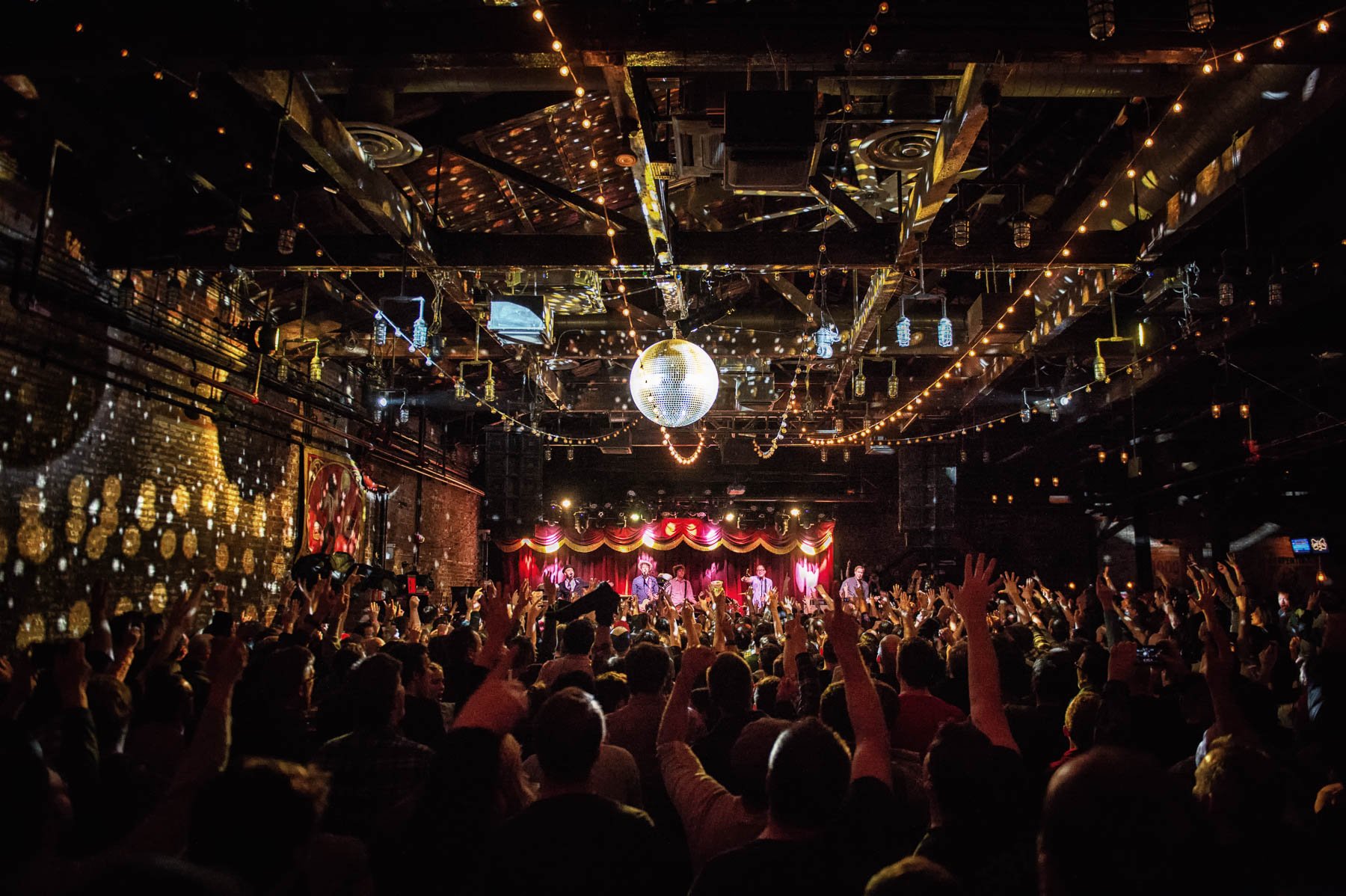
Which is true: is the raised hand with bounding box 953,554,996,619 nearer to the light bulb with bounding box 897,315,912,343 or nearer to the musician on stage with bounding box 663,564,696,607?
the light bulb with bounding box 897,315,912,343

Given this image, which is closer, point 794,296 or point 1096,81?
point 1096,81

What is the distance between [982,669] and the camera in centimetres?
237

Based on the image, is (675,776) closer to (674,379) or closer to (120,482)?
(674,379)

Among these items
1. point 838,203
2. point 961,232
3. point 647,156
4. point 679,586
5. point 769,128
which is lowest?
point 679,586

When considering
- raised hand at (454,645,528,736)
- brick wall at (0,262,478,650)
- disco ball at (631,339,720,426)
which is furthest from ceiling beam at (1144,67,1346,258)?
brick wall at (0,262,478,650)

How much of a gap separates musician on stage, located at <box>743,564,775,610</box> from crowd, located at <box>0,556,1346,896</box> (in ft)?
46.7

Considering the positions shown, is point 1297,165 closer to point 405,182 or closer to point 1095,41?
Result: point 1095,41

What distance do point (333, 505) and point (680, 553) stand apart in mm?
10219

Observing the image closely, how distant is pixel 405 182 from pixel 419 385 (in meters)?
6.52

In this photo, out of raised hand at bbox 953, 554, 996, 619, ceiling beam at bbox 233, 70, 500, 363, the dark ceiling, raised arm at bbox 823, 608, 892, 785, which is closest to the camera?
raised arm at bbox 823, 608, 892, 785

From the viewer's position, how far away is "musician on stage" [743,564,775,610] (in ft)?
59.7

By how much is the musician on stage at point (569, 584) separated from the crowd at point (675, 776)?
42.9ft

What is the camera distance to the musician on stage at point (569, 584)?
17.0 metres

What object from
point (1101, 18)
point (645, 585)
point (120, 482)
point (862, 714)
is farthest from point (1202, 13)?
point (645, 585)
